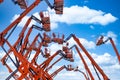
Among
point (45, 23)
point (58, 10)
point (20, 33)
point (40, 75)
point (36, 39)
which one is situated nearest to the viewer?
point (58, 10)

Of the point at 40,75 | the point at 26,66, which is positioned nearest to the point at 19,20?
the point at 26,66

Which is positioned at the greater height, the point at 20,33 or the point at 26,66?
the point at 20,33

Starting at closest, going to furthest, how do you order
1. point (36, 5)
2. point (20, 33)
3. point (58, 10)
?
point (58, 10)
point (36, 5)
point (20, 33)

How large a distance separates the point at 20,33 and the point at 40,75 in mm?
7445

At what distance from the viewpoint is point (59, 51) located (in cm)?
5691

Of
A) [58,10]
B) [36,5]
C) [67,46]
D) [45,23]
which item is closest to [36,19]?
[45,23]

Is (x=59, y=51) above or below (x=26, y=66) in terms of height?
above

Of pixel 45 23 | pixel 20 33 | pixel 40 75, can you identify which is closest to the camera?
pixel 45 23

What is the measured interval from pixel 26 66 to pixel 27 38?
734 centimetres

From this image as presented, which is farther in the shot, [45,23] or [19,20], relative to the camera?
[45,23]

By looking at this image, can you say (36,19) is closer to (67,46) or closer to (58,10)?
(58,10)

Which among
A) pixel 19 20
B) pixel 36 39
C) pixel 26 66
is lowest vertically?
pixel 26 66

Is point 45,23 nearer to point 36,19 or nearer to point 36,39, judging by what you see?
point 36,19

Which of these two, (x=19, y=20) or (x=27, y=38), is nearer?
(x=19, y=20)
